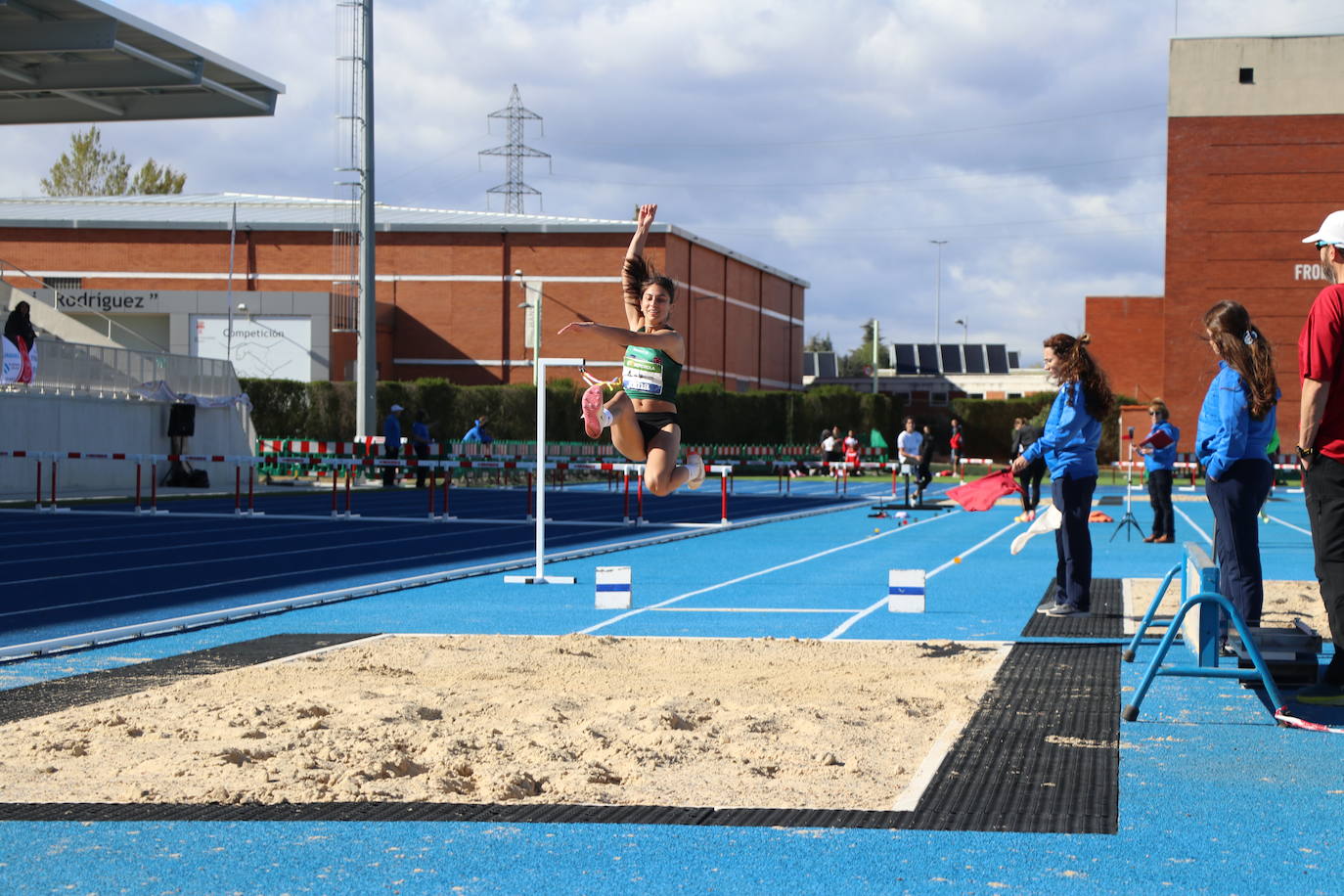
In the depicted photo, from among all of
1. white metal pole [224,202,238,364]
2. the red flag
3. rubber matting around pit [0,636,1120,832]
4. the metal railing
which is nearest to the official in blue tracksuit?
the red flag

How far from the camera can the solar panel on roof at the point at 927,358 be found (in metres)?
92.4

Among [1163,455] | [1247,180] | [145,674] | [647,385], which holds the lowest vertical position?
[145,674]

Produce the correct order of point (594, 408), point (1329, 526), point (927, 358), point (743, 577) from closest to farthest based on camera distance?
1. point (1329, 526)
2. point (594, 408)
3. point (743, 577)
4. point (927, 358)

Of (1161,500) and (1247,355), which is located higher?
(1247,355)

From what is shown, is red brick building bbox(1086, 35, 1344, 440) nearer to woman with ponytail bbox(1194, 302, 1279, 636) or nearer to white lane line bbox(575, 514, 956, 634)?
white lane line bbox(575, 514, 956, 634)

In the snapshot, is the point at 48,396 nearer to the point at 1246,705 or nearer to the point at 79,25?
the point at 79,25

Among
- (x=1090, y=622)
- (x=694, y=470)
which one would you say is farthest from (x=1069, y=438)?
(x=694, y=470)

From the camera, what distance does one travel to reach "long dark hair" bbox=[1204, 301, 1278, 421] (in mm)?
8531

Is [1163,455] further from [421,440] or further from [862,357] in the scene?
[862,357]

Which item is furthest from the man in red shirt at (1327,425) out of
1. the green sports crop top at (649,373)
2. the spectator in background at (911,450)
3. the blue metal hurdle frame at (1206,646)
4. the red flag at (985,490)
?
the spectator in background at (911,450)

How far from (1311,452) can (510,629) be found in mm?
6002

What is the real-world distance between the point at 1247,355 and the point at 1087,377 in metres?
2.17

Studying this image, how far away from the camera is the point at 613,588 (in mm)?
11773

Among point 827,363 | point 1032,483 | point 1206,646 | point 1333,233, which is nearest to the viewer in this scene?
point 1333,233
